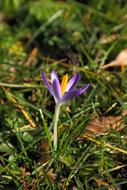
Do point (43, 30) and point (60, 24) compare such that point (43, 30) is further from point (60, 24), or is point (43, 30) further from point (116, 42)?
point (116, 42)

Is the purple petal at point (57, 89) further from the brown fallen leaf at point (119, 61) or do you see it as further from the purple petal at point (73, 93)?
the brown fallen leaf at point (119, 61)

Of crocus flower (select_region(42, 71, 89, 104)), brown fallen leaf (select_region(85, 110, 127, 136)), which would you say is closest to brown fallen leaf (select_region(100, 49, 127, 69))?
brown fallen leaf (select_region(85, 110, 127, 136))

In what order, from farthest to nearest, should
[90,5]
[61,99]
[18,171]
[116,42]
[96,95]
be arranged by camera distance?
1. [90,5]
2. [116,42]
3. [96,95]
4. [18,171]
5. [61,99]

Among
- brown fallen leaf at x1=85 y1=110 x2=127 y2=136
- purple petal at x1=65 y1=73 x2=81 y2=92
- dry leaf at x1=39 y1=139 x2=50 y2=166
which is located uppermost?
purple petal at x1=65 y1=73 x2=81 y2=92

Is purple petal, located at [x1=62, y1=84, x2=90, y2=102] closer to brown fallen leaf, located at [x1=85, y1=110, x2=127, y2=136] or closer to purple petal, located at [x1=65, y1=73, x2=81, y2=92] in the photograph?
purple petal, located at [x1=65, y1=73, x2=81, y2=92]

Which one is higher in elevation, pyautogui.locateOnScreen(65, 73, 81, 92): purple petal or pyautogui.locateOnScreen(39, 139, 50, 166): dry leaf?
pyautogui.locateOnScreen(65, 73, 81, 92): purple petal

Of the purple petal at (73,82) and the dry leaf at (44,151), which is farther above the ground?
the purple petal at (73,82)

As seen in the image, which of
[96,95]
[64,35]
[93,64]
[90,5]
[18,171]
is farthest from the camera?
[90,5]

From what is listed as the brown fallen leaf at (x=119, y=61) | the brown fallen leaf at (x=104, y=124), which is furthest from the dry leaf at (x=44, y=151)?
the brown fallen leaf at (x=119, y=61)

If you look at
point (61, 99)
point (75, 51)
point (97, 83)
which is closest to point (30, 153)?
point (61, 99)
